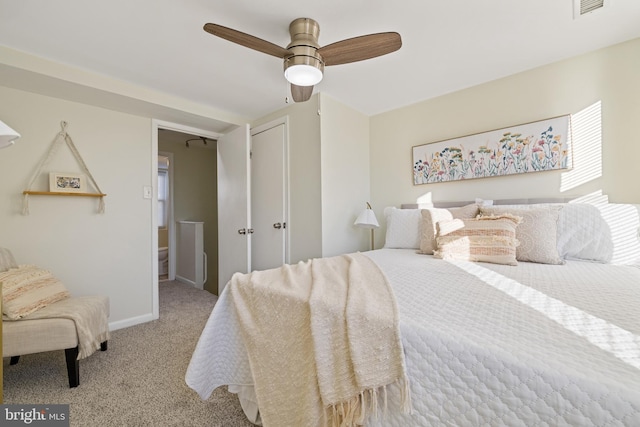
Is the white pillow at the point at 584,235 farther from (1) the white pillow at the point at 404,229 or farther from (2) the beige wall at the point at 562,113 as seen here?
(1) the white pillow at the point at 404,229

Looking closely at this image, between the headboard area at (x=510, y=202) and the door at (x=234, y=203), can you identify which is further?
the door at (x=234, y=203)

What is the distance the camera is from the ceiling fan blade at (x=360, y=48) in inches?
56.9

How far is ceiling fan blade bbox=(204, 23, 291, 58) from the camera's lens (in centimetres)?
136

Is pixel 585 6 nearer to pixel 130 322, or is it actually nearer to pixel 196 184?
pixel 130 322

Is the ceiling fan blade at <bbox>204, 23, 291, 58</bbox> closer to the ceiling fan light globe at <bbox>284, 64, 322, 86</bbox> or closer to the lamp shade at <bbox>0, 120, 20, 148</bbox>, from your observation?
the ceiling fan light globe at <bbox>284, 64, 322, 86</bbox>

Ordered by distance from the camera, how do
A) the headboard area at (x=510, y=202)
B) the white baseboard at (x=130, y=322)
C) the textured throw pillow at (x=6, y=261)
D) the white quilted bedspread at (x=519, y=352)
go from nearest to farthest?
the white quilted bedspread at (x=519, y=352), the textured throw pillow at (x=6, y=261), the headboard area at (x=510, y=202), the white baseboard at (x=130, y=322)


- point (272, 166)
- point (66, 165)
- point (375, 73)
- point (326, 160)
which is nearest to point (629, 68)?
point (375, 73)

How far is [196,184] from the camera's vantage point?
450 cm

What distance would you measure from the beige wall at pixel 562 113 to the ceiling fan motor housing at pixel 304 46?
1.65m

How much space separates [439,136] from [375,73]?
96cm

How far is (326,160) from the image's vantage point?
263 cm

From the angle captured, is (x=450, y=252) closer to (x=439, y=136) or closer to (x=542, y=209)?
(x=542, y=209)

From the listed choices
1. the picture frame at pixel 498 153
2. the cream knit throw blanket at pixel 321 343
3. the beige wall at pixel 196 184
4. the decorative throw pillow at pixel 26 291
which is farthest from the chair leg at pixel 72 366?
the picture frame at pixel 498 153

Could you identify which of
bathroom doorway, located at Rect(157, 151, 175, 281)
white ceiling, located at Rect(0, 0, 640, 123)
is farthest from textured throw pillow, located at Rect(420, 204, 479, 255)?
bathroom doorway, located at Rect(157, 151, 175, 281)
